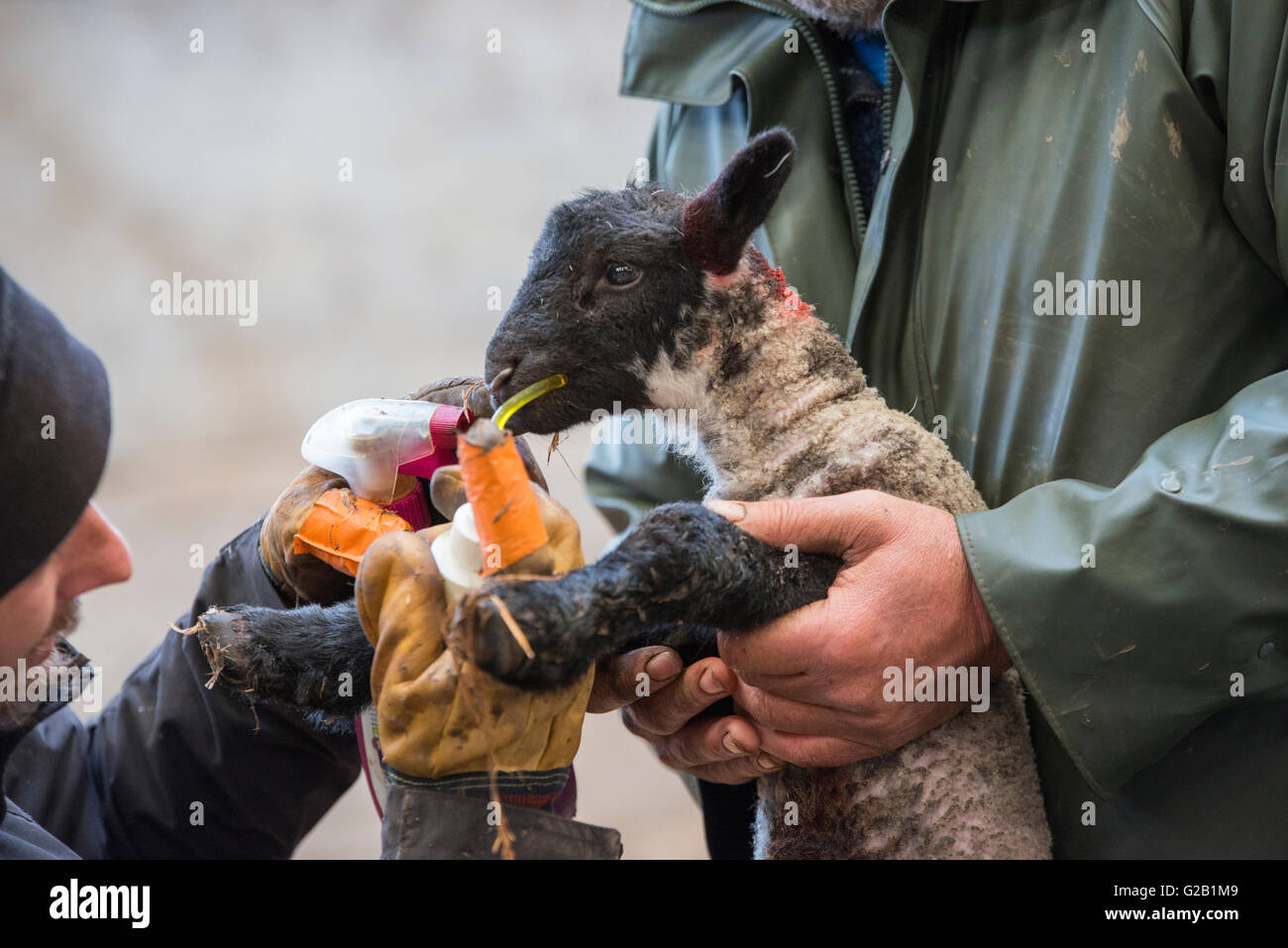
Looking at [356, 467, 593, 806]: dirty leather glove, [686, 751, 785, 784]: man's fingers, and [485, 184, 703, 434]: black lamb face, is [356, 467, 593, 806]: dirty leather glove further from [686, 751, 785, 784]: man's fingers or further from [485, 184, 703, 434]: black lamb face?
[686, 751, 785, 784]: man's fingers

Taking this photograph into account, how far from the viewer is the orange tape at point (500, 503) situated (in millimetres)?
1021

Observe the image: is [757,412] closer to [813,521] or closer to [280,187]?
[813,521]

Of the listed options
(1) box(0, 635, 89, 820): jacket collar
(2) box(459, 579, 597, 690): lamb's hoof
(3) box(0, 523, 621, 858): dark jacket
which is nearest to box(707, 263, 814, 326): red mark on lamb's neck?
(2) box(459, 579, 597, 690): lamb's hoof

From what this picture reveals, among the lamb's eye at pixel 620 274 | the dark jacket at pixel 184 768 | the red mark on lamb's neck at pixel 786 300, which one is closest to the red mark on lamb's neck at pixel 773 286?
the red mark on lamb's neck at pixel 786 300

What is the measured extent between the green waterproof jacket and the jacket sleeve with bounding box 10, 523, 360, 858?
1.11 m

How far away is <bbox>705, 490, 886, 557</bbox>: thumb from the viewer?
1312 millimetres

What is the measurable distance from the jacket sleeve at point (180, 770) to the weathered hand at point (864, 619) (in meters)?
0.82

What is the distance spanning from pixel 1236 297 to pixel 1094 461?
291 mm

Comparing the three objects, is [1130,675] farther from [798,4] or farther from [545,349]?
[798,4]

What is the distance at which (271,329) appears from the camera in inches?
224

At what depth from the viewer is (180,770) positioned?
5.81 ft

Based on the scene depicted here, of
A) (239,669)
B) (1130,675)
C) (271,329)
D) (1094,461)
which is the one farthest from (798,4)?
(271,329)

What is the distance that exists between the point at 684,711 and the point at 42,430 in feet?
2.85

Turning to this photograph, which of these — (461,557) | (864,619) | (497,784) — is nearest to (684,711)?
(864,619)
